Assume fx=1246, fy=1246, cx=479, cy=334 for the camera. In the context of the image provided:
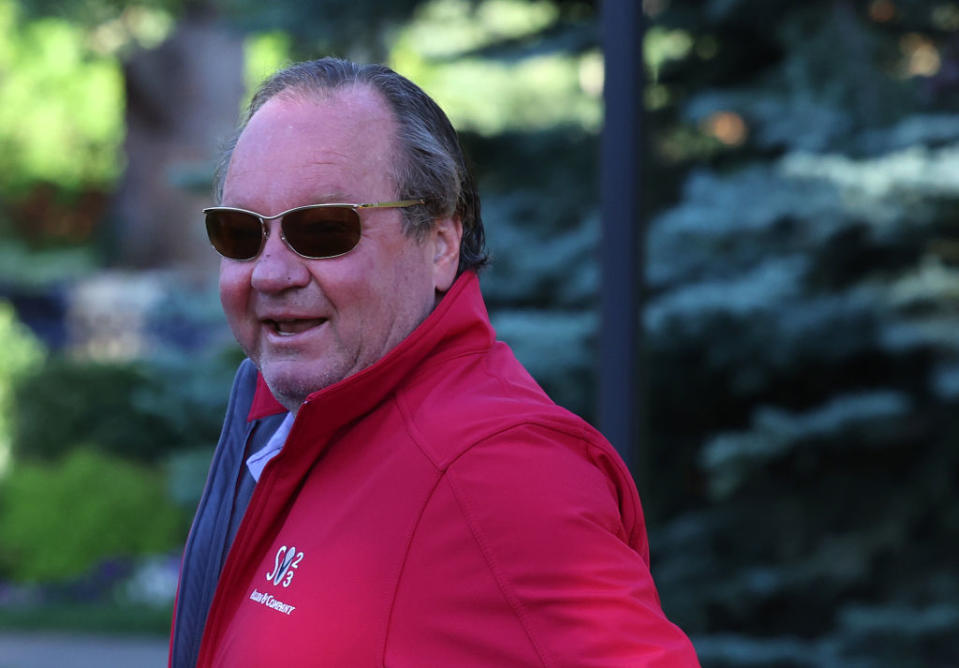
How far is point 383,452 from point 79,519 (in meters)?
8.68

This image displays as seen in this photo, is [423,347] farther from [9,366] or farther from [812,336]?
[9,366]

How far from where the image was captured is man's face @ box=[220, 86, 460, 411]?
1.76 metres

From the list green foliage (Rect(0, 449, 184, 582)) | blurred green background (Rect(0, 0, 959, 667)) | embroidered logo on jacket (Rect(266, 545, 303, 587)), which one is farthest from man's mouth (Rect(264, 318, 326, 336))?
green foliage (Rect(0, 449, 184, 582))

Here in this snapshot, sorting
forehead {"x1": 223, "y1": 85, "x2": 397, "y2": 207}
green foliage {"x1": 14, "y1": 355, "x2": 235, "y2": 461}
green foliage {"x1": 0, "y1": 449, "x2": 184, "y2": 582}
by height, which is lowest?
green foliage {"x1": 0, "y1": 449, "x2": 184, "y2": 582}

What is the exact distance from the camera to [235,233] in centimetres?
183

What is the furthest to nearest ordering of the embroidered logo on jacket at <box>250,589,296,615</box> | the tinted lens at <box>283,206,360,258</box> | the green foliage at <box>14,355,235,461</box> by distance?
the green foliage at <box>14,355,235,461</box> → the tinted lens at <box>283,206,360,258</box> → the embroidered logo on jacket at <box>250,589,296,615</box>

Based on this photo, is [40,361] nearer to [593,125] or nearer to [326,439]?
[593,125]

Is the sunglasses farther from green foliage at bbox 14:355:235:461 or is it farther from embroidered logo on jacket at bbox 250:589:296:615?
green foliage at bbox 14:355:235:461

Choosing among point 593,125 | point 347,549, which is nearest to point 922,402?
point 593,125

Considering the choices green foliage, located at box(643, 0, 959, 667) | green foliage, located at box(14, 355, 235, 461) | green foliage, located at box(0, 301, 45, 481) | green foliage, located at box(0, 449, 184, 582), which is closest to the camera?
green foliage, located at box(643, 0, 959, 667)

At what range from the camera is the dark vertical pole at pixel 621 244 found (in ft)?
11.0

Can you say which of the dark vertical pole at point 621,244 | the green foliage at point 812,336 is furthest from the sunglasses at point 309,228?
the green foliage at point 812,336

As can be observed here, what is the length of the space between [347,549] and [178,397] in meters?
5.82

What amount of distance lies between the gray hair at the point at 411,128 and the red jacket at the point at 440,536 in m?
0.21
